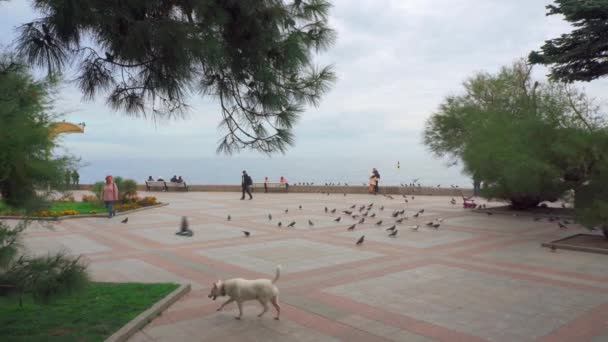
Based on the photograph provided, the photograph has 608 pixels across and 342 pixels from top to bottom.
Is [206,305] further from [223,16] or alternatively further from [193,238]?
[193,238]

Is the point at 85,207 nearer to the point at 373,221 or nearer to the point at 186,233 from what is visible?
the point at 186,233

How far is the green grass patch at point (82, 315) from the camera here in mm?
4598

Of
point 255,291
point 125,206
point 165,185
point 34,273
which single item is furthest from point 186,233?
point 165,185

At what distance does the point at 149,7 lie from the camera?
3.17 m

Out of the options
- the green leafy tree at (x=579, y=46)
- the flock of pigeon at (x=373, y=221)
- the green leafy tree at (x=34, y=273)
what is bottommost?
the flock of pigeon at (x=373, y=221)

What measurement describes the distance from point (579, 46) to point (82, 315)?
11304 mm

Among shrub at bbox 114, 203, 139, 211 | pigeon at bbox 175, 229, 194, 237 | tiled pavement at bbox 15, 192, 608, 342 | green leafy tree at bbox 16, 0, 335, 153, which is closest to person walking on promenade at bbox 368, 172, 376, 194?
tiled pavement at bbox 15, 192, 608, 342

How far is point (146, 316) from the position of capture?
206 inches

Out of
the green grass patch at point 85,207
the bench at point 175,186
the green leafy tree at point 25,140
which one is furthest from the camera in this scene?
the bench at point 175,186

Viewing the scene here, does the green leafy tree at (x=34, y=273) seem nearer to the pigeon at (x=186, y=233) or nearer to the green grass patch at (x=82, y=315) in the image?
the green grass patch at (x=82, y=315)

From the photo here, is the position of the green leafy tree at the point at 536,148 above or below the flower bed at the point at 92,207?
above

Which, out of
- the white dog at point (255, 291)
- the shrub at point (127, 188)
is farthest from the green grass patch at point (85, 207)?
the white dog at point (255, 291)

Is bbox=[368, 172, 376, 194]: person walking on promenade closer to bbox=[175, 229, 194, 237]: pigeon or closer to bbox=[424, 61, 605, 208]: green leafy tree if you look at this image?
bbox=[424, 61, 605, 208]: green leafy tree

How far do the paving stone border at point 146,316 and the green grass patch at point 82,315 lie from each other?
10cm
